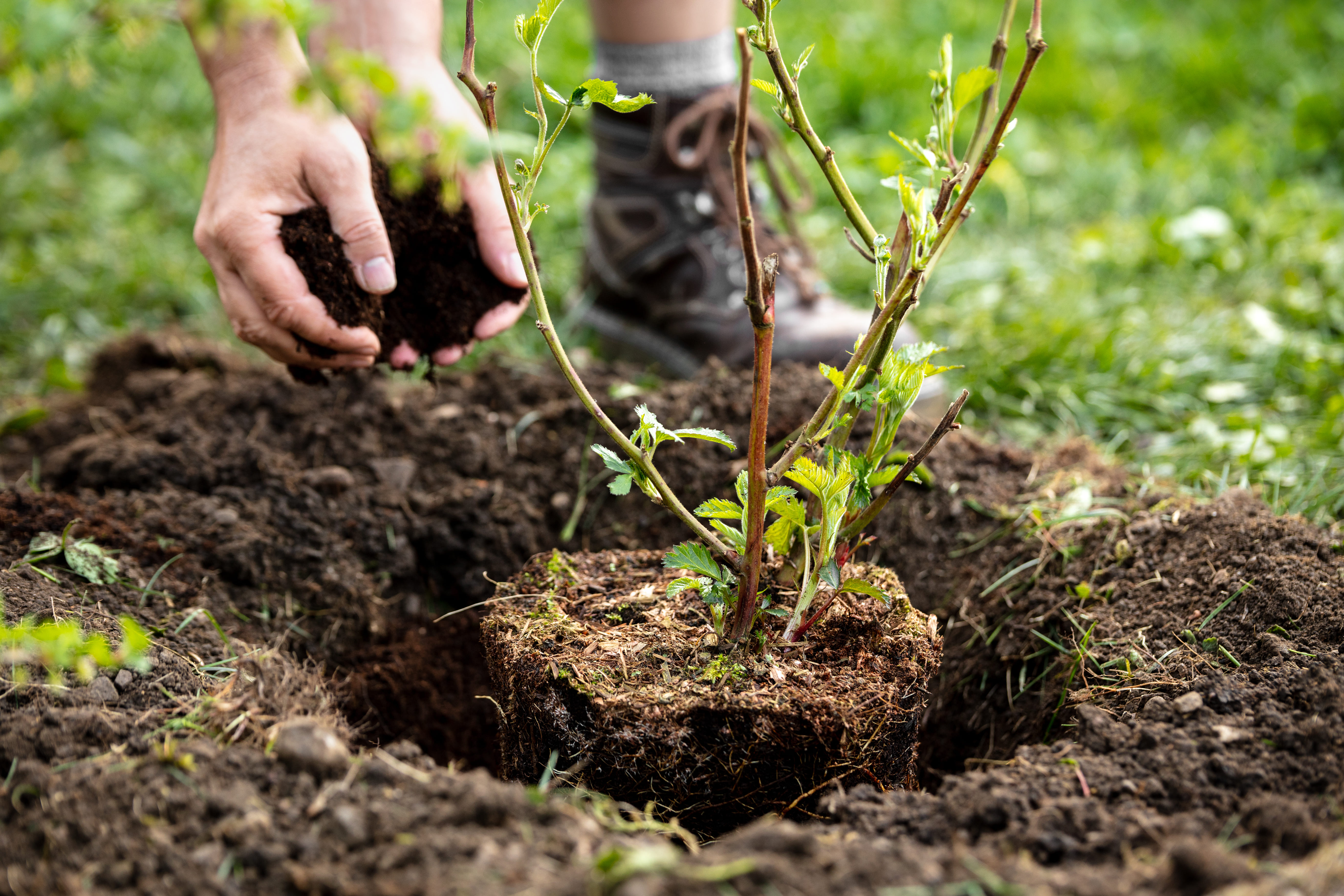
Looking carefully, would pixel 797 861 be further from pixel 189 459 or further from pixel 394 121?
pixel 189 459

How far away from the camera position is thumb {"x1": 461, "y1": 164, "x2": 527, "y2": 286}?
1889 mm

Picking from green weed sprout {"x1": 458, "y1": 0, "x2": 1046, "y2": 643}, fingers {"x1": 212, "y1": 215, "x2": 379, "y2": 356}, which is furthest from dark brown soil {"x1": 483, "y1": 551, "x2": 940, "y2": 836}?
fingers {"x1": 212, "y1": 215, "x2": 379, "y2": 356}

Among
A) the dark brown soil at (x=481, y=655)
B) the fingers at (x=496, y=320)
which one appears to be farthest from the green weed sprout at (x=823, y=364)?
the fingers at (x=496, y=320)

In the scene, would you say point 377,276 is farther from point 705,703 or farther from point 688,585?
point 705,703

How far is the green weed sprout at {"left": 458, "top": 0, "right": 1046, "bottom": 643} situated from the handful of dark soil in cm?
66

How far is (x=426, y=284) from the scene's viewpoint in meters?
1.98

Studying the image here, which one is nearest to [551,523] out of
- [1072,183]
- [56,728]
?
[56,728]

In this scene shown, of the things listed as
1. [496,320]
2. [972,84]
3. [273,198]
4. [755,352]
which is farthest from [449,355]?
[972,84]

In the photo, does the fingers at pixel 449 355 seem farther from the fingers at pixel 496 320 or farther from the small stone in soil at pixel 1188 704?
the small stone in soil at pixel 1188 704

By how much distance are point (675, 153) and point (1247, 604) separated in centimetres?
180

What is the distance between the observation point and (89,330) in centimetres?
320

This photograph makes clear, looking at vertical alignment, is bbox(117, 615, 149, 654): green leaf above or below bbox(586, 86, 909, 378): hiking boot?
below

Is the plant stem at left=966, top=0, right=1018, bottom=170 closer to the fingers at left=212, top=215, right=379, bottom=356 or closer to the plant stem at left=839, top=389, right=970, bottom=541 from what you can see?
the plant stem at left=839, top=389, right=970, bottom=541

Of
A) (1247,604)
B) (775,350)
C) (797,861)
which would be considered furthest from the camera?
(775,350)
